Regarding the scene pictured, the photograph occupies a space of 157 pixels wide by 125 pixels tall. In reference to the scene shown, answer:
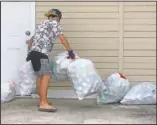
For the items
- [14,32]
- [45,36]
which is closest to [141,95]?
[45,36]

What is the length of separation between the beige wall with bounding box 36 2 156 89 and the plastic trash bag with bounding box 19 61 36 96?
84 centimetres

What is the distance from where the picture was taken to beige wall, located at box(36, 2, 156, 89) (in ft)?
24.5

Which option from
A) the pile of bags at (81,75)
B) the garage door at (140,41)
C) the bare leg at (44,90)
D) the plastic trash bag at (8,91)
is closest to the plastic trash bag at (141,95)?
the garage door at (140,41)

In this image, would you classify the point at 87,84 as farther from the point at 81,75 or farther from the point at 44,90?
the point at 44,90

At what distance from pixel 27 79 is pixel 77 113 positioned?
108 cm

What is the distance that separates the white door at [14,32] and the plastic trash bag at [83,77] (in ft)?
4.28

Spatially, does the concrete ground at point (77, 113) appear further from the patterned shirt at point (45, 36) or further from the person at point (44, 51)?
the patterned shirt at point (45, 36)

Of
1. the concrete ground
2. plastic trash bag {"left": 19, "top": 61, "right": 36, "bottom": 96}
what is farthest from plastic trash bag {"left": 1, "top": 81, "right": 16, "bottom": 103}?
Answer: plastic trash bag {"left": 19, "top": 61, "right": 36, "bottom": 96}

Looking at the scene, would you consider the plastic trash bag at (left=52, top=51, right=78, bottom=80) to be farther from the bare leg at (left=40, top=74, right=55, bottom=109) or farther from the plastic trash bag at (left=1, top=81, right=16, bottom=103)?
the plastic trash bag at (left=1, top=81, right=16, bottom=103)

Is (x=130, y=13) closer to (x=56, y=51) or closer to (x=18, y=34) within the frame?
(x=56, y=51)

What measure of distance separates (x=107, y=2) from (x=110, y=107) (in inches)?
74.6

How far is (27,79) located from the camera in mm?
6910

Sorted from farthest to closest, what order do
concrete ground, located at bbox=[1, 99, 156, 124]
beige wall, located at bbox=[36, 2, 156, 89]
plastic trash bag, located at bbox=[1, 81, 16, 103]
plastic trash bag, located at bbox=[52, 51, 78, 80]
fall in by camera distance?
beige wall, located at bbox=[36, 2, 156, 89] → plastic trash bag, located at bbox=[1, 81, 16, 103] → plastic trash bag, located at bbox=[52, 51, 78, 80] → concrete ground, located at bbox=[1, 99, 156, 124]

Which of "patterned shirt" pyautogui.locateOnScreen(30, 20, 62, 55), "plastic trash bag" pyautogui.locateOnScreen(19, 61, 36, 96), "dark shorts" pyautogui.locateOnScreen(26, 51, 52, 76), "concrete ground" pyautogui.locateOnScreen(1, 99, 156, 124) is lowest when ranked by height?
"concrete ground" pyautogui.locateOnScreen(1, 99, 156, 124)
